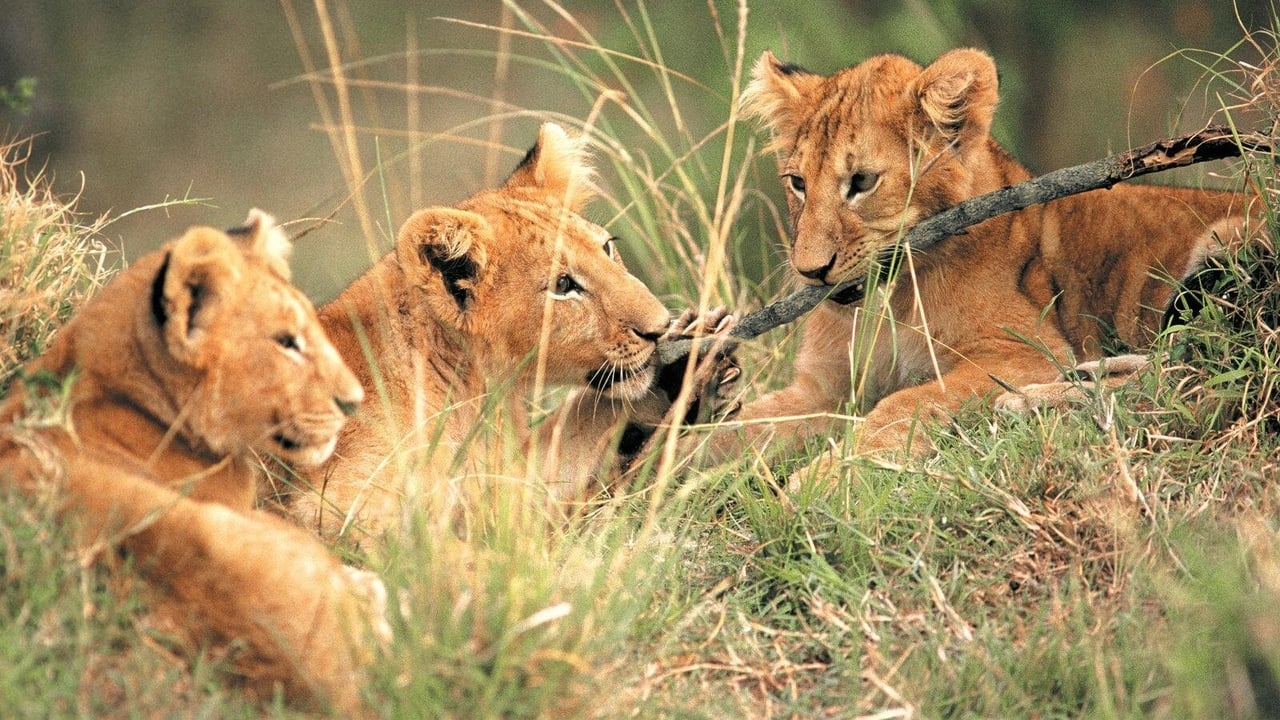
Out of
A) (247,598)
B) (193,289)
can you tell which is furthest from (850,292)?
(247,598)

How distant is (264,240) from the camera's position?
3.62 metres

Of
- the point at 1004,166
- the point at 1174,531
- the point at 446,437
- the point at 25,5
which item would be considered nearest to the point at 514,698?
the point at 446,437

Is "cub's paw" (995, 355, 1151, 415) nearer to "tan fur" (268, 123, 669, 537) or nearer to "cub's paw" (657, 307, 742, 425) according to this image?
"cub's paw" (657, 307, 742, 425)

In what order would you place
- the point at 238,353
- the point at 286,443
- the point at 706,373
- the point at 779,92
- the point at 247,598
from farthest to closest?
the point at 779,92 → the point at 706,373 → the point at 286,443 → the point at 238,353 → the point at 247,598

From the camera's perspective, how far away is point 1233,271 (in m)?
4.37

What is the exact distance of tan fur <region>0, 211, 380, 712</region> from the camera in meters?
2.90

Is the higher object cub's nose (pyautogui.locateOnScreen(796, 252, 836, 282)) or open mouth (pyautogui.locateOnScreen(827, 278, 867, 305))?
cub's nose (pyautogui.locateOnScreen(796, 252, 836, 282))

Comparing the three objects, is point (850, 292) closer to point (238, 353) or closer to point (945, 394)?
point (945, 394)

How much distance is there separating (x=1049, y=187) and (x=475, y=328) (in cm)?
192

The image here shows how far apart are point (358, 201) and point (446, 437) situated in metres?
0.88

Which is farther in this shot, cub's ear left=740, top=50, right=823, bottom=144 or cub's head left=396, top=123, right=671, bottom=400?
cub's ear left=740, top=50, right=823, bottom=144

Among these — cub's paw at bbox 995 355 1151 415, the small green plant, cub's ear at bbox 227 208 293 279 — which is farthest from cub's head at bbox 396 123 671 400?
the small green plant

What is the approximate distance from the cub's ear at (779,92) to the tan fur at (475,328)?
1110 mm

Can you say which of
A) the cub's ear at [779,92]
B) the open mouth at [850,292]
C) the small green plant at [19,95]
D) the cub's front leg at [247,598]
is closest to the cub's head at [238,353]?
the cub's front leg at [247,598]
